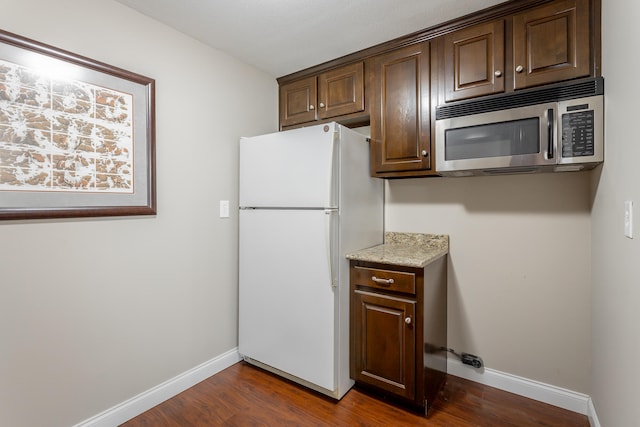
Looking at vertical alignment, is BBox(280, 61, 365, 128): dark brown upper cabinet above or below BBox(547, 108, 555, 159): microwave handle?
above

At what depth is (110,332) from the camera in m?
1.74

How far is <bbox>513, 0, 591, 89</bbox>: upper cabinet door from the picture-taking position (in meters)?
1.57

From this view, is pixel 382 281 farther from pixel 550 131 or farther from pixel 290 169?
pixel 550 131

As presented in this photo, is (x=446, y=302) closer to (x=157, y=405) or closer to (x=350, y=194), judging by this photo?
(x=350, y=194)

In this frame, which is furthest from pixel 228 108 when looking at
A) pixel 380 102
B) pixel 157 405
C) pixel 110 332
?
pixel 157 405

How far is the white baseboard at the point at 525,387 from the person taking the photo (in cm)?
183

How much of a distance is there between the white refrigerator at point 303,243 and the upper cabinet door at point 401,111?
16 centimetres

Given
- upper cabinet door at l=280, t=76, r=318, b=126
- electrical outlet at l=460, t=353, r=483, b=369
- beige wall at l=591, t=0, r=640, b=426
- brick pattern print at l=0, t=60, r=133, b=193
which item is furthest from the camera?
upper cabinet door at l=280, t=76, r=318, b=126

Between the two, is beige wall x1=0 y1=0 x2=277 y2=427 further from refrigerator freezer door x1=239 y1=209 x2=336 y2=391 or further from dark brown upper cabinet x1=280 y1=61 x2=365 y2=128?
dark brown upper cabinet x1=280 y1=61 x2=365 y2=128

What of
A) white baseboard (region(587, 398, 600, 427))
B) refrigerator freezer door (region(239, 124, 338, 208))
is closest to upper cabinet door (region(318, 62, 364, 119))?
refrigerator freezer door (region(239, 124, 338, 208))

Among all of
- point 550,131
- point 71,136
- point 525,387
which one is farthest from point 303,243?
point 525,387

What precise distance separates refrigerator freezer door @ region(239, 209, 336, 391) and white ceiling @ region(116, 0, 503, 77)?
3.88 ft

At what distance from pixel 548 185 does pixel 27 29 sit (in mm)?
2848

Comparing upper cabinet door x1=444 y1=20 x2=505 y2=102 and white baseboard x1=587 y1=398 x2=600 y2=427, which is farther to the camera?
upper cabinet door x1=444 y1=20 x2=505 y2=102
